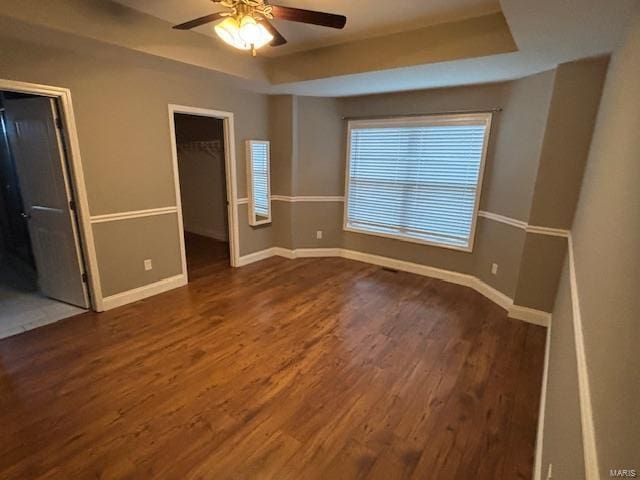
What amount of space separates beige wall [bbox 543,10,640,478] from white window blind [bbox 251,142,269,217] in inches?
150

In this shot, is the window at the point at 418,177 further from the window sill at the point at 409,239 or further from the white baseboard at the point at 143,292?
the white baseboard at the point at 143,292

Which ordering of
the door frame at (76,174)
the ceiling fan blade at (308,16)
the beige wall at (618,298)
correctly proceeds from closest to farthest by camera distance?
the beige wall at (618,298) → the ceiling fan blade at (308,16) → the door frame at (76,174)

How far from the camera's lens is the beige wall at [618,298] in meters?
0.57

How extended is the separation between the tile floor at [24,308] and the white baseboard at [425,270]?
6.85 ft

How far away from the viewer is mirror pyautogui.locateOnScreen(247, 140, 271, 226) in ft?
14.5

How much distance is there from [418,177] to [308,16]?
2.67m

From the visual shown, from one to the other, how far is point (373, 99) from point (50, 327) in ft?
14.5

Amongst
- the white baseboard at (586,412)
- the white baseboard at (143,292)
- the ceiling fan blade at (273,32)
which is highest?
the ceiling fan blade at (273,32)

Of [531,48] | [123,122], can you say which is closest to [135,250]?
[123,122]

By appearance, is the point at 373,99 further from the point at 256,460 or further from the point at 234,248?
the point at 256,460

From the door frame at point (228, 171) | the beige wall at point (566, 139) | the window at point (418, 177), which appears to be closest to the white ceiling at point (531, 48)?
the beige wall at point (566, 139)

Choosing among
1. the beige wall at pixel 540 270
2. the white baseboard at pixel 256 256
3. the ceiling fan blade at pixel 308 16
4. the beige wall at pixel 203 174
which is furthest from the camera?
the beige wall at pixel 203 174

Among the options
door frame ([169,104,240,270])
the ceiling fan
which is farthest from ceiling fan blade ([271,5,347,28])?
door frame ([169,104,240,270])

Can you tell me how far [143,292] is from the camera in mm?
3479
